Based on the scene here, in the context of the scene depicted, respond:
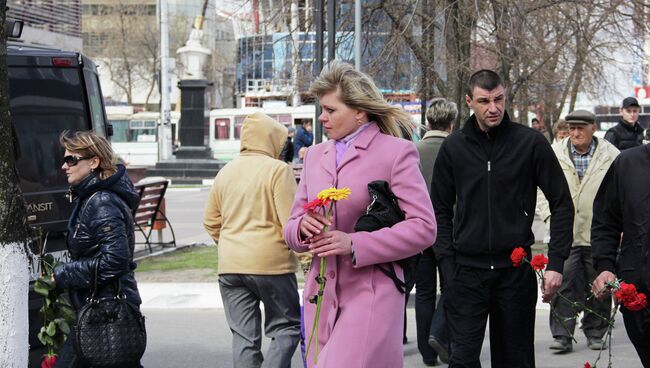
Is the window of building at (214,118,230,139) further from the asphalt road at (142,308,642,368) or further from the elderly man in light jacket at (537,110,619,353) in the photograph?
the elderly man in light jacket at (537,110,619,353)

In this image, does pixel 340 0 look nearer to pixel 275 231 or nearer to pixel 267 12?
pixel 267 12

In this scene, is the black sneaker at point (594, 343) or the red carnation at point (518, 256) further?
the black sneaker at point (594, 343)

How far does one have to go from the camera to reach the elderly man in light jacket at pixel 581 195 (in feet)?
27.7

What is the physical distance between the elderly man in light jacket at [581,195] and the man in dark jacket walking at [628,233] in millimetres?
3352

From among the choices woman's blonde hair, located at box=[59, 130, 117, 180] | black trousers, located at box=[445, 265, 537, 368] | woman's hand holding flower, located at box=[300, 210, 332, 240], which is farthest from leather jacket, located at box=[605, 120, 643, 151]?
woman's hand holding flower, located at box=[300, 210, 332, 240]

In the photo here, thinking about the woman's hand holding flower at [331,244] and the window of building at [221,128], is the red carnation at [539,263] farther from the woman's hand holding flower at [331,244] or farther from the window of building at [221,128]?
the window of building at [221,128]

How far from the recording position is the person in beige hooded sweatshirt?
20.2 feet

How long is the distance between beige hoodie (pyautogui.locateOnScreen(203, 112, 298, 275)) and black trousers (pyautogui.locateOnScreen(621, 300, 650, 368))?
2095 millimetres

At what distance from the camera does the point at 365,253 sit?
4.21m

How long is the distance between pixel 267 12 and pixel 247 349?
425 inches

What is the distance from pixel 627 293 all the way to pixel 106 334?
107 inches

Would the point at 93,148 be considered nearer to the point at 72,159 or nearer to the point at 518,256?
the point at 72,159

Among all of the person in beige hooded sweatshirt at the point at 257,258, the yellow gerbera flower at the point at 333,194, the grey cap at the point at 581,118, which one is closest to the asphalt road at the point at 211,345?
the grey cap at the point at 581,118

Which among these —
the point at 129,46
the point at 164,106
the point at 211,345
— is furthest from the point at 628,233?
the point at 129,46
